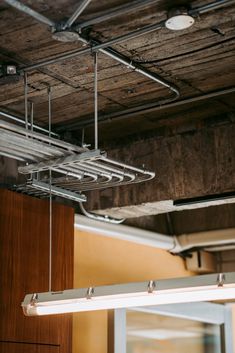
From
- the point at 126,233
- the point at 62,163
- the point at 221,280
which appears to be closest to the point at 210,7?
the point at 62,163

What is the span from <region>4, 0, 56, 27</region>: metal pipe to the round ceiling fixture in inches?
22.5

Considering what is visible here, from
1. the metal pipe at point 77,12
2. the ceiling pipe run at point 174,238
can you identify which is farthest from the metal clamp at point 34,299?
the ceiling pipe run at point 174,238

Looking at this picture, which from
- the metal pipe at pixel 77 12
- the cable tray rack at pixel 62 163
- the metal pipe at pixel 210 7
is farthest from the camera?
the cable tray rack at pixel 62 163

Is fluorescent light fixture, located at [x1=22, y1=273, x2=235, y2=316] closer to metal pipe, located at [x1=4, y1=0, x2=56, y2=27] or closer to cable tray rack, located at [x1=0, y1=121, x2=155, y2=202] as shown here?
cable tray rack, located at [x1=0, y1=121, x2=155, y2=202]

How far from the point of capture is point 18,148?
387 cm

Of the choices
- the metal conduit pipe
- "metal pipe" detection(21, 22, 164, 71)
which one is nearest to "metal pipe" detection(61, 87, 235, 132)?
the metal conduit pipe

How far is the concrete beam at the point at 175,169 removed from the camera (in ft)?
16.3

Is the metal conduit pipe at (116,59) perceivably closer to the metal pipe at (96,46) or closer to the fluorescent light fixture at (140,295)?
the metal pipe at (96,46)

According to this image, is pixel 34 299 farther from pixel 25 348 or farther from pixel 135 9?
pixel 135 9

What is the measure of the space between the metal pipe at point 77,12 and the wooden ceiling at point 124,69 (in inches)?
2.7

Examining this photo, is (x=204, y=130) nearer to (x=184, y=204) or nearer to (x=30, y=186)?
(x=184, y=204)

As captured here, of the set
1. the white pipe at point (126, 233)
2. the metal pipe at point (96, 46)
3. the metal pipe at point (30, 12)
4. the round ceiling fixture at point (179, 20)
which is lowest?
the white pipe at point (126, 233)

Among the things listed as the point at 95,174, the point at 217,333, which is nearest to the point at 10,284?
the point at 95,174

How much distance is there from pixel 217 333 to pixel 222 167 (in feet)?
8.87
